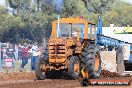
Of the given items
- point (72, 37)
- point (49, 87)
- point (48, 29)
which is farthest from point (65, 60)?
point (48, 29)

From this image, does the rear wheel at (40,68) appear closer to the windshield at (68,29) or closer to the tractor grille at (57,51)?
the tractor grille at (57,51)

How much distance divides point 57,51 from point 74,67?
1007 millimetres

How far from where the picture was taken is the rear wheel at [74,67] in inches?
768

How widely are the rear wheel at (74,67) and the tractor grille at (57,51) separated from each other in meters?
0.49

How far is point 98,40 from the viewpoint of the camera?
2306 centimetres

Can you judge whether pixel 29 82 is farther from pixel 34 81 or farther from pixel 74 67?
pixel 74 67

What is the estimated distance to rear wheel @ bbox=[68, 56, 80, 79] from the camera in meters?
19.5

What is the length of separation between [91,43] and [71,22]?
1.34 meters

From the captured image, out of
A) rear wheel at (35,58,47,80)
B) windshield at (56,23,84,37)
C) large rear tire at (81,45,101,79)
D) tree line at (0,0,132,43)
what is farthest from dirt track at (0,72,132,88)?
tree line at (0,0,132,43)

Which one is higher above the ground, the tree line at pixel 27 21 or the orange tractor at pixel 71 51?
the tree line at pixel 27 21

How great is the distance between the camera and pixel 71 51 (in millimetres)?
20156

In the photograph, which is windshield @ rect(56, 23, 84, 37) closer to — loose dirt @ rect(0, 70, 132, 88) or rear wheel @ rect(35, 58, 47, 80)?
rear wheel @ rect(35, 58, 47, 80)

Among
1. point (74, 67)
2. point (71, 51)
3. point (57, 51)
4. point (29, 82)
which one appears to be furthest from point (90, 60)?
point (29, 82)

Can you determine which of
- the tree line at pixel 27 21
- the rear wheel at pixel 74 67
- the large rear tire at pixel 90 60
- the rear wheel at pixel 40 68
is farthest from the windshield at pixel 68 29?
the tree line at pixel 27 21
